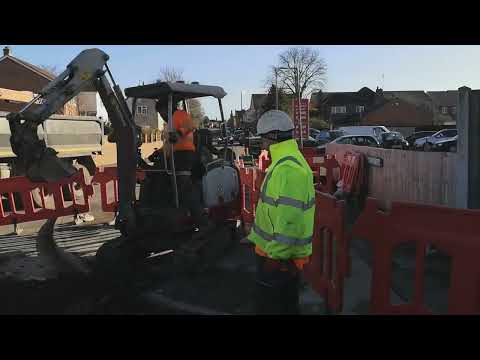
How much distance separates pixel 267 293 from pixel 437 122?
78.1 m

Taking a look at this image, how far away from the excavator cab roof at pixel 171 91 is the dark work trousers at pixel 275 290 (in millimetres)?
3322

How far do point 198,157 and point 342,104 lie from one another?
8720 cm

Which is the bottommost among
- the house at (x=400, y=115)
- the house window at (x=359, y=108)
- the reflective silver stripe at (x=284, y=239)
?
the reflective silver stripe at (x=284, y=239)

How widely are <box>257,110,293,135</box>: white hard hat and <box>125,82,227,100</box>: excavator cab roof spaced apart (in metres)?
2.90

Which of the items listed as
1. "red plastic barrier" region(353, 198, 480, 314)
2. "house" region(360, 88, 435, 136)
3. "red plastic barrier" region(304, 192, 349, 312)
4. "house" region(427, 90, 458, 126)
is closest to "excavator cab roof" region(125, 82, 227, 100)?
"red plastic barrier" region(304, 192, 349, 312)

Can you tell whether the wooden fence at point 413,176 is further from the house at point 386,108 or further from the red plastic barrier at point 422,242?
the house at point 386,108

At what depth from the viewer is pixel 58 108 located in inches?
207

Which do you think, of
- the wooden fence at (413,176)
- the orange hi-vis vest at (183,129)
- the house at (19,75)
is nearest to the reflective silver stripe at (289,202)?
the orange hi-vis vest at (183,129)

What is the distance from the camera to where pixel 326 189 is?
1232cm

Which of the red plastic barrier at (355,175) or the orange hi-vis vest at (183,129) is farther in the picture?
the red plastic barrier at (355,175)

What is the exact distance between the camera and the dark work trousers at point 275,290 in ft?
10.8

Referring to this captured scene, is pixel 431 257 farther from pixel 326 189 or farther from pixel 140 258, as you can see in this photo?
pixel 326 189

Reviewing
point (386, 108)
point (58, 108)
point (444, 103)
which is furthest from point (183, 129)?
point (444, 103)
